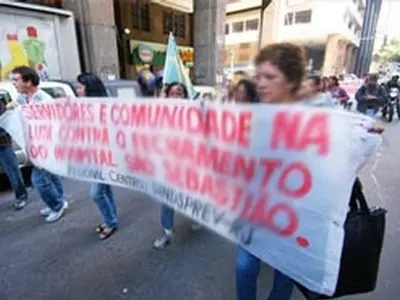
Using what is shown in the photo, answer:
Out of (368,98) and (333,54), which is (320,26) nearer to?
(333,54)

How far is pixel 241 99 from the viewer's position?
2412 millimetres

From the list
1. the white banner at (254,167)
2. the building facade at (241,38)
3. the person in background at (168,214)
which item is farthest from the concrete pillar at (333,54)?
the white banner at (254,167)

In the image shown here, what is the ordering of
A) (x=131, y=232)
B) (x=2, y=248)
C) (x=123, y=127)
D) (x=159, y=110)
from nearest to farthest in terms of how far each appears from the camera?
1. (x=159, y=110)
2. (x=123, y=127)
3. (x=2, y=248)
4. (x=131, y=232)

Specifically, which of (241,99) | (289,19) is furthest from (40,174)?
(289,19)

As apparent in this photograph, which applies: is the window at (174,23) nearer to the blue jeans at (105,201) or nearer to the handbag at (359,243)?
the blue jeans at (105,201)

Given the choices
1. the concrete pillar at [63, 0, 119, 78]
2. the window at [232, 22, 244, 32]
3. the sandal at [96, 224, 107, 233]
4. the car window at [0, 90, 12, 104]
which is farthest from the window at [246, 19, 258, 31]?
the sandal at [96, 224, 107, 233]

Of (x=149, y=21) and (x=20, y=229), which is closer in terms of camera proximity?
(x=20, y=229)

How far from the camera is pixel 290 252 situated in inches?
62.1

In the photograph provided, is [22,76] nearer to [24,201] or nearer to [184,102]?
[24,201]

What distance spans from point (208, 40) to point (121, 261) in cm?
1191

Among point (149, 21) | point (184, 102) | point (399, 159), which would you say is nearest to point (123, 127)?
point (184, 102)

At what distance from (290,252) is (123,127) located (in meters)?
1.42

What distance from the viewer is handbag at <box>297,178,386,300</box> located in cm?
161

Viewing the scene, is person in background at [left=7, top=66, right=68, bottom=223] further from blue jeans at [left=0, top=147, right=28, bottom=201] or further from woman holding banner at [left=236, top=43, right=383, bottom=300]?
woman holding banner at [left=236, top=43, right=383, bottom=300]
